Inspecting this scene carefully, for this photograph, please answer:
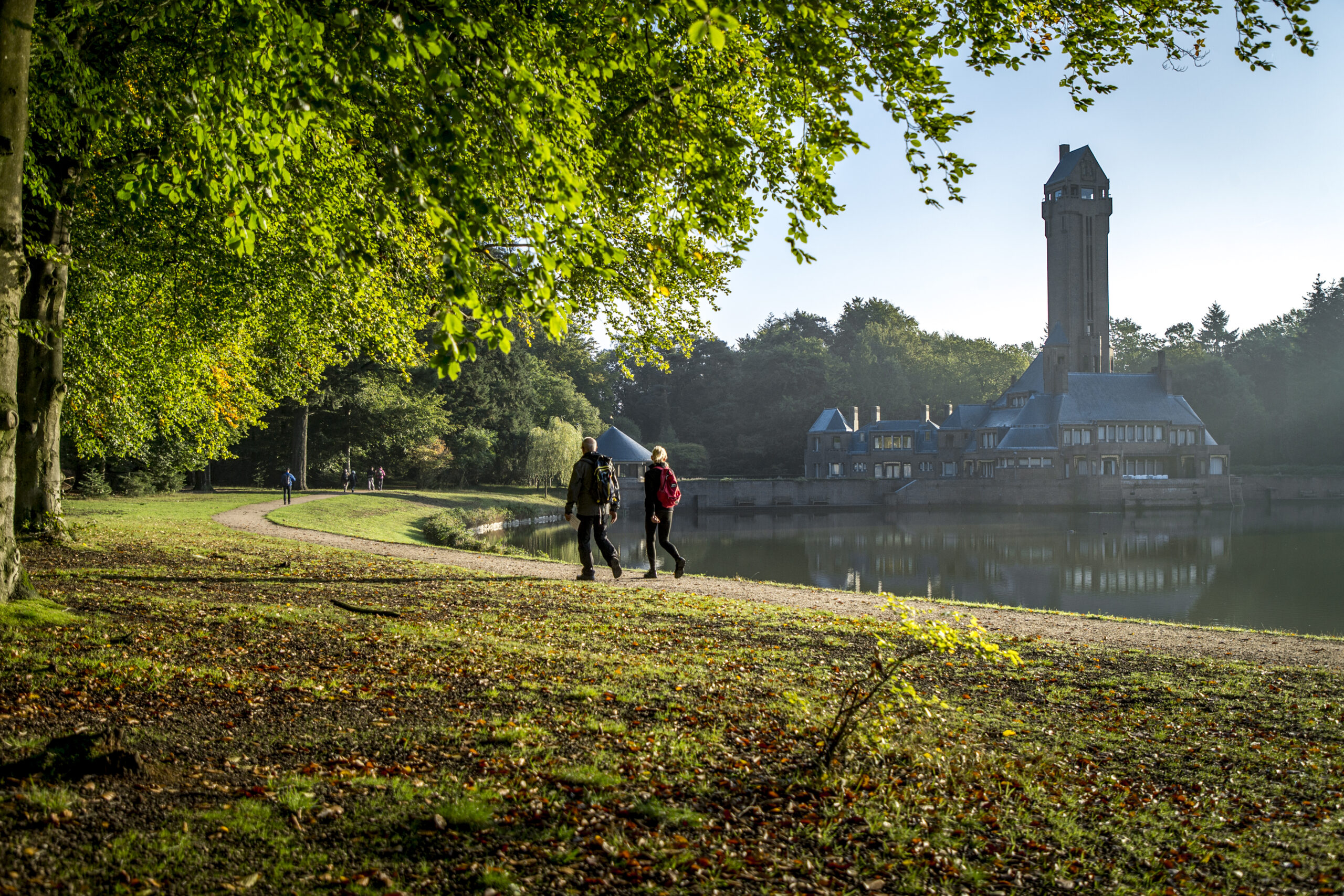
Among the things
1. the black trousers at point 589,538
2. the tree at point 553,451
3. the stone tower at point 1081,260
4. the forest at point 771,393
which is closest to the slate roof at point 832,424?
the forest at point 771,393

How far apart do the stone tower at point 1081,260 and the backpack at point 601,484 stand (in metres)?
69.0

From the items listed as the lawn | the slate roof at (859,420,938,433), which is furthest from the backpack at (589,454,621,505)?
the slate roof at (859,420,938,433)

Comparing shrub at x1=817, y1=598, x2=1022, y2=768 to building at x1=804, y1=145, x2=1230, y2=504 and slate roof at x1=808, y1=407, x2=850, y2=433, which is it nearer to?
building at x1=804, y1=145, x2=1230, y2=504

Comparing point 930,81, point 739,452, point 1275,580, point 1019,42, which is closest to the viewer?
point 930,81

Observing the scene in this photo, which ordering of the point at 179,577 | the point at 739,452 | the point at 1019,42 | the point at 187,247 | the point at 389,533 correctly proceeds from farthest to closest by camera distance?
1. the point at 739,452
2. the point at 389,533
3. the point at 187,247
4. the point at 179,577
5. the point at 1019,42

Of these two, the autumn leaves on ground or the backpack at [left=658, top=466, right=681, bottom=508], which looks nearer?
the autumn leaves on ground

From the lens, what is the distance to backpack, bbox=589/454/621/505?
481 inches

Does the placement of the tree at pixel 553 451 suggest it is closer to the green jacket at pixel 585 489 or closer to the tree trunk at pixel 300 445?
the tree trunk at pixel 300 445

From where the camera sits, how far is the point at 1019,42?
315 inches

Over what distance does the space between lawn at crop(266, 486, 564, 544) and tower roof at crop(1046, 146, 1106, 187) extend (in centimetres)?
5023

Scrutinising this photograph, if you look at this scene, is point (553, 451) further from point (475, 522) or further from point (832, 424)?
point (832, 424)

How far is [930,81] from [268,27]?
172 inches

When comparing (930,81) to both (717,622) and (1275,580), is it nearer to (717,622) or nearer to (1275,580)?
(717,622)

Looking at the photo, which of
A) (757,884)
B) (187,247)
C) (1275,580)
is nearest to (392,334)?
(187,247)
